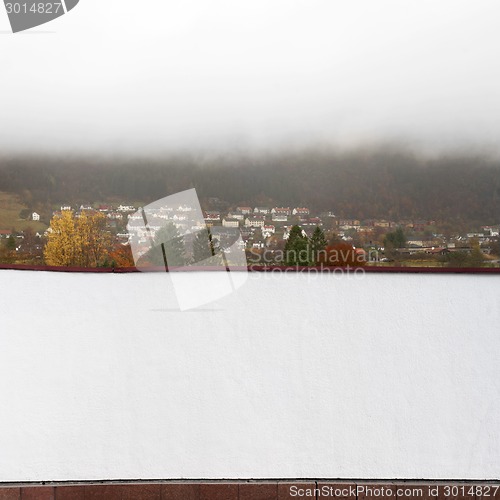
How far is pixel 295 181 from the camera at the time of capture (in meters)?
94.9

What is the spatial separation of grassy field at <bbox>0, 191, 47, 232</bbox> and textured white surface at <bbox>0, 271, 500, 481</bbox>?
8097 centimetres

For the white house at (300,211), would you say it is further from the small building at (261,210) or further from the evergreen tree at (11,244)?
the evergreen tree at (11,244)

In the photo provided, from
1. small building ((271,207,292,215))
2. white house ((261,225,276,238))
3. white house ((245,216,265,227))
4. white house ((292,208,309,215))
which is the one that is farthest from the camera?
white house ((292,208,309,215))

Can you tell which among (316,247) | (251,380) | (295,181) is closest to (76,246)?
(316,247)

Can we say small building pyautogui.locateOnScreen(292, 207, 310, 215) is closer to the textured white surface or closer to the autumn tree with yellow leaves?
the autumn tree with yellow leaves

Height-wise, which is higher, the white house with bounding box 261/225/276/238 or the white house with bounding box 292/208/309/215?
the white house with bounding box 261/225/276/238

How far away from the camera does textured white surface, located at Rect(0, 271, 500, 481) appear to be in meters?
4.95

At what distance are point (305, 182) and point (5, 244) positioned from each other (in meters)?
53.2

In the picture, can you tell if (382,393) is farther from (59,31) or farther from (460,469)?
(59,31)

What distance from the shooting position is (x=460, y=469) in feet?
16.4

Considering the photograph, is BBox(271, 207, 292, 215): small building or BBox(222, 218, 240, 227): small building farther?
BBox(271, 207, 292, 215): small building

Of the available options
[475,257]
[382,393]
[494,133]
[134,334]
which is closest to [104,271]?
[134,334]

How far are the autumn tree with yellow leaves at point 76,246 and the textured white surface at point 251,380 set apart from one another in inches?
1576

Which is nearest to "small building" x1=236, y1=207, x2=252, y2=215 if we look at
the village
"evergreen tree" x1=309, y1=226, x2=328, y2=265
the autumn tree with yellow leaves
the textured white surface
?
the village
